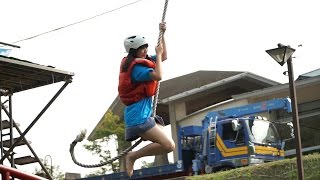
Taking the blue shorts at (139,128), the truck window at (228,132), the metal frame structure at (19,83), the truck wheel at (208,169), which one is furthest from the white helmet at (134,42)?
the truck wheel at (208,169)

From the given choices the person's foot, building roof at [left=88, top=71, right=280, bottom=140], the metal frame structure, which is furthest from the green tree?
the person's foot

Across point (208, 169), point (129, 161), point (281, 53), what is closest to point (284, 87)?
point (208, 169)

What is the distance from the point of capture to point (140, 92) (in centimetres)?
538

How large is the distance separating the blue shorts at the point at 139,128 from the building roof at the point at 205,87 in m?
20.4

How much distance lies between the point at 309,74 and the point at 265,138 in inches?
230

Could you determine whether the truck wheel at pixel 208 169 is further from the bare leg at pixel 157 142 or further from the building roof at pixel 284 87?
the bare leg at pixel 157 142

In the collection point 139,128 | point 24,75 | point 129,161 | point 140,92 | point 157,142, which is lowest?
point 129,161

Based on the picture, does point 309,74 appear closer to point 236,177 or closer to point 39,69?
point 236,177

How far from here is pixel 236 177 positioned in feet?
56.3

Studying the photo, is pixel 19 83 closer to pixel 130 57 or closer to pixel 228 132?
pixel 130 57

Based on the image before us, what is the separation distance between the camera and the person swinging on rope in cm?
531

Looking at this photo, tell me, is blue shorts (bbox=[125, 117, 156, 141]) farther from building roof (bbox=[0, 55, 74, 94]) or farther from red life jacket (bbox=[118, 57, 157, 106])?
building roof (bbox=[0, 55, 74, 94])

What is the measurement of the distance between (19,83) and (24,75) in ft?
1.73

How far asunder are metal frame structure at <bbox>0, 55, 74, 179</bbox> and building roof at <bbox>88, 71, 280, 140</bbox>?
13.1 metres
